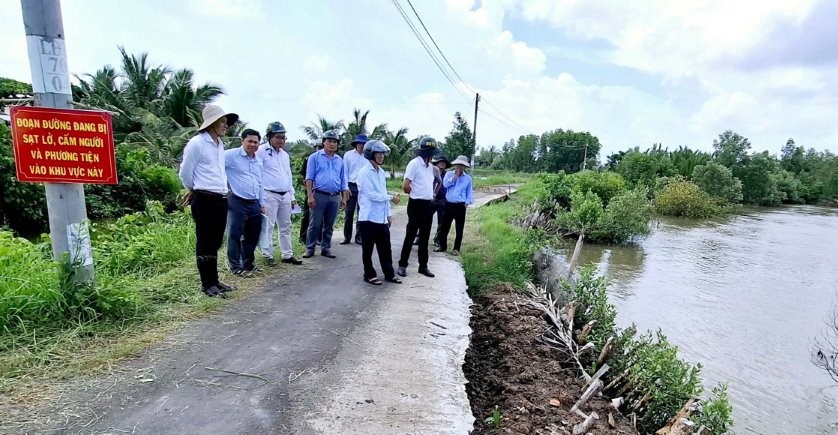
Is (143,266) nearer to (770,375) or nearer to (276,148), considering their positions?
(276,148)

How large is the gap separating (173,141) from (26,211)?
8791mm

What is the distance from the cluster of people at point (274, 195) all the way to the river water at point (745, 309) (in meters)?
4.85

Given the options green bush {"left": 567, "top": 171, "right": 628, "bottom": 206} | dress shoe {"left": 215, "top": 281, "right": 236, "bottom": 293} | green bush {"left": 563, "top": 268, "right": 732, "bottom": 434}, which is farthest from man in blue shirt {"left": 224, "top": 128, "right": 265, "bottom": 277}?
green bush {"left": 567, "top": 171, "right": 628, "bottom": 206}

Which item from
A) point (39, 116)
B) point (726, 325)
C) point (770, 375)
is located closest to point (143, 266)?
point (39, 116)

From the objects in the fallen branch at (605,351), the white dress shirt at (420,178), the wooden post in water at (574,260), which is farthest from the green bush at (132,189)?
the fallen branch at (605,351)

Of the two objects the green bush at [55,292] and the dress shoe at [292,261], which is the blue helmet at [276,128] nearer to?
the dress shoe at [292,261]

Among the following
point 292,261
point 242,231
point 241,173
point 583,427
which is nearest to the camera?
point 583,427

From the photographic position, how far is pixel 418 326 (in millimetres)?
3992

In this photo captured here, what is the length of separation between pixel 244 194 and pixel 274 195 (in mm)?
730

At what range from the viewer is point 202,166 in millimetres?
3773

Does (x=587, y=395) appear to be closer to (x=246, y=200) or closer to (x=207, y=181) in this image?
(x=207, y=181)

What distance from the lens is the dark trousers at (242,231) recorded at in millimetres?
4598

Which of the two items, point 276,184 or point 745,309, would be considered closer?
point 276,184

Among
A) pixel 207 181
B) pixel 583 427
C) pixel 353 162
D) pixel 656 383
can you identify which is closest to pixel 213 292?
pixel 207 181
